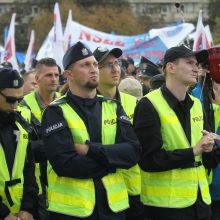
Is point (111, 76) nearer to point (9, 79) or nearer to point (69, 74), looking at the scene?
point (69, 74)

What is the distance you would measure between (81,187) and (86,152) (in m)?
0.25

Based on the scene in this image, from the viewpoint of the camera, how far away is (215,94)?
18.8 ft

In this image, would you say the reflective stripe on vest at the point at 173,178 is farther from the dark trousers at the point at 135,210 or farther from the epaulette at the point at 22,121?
the epaulette at the point at 22,121

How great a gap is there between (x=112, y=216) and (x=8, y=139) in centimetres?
102

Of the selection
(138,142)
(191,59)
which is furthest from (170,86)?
(138,142)

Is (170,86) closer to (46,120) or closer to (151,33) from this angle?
(46,120)

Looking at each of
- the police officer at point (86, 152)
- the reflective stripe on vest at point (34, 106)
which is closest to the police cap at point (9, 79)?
the police officer at point (86, 152)

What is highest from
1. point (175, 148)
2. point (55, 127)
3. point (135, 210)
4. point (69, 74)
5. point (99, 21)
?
point (69, 74)

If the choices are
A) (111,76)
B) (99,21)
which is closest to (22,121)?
(111,76)

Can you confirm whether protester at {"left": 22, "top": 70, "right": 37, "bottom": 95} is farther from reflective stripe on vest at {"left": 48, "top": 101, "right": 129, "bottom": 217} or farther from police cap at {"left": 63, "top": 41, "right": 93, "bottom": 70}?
reflective stripe on vest at {"left": 48, "top": 101, "right": 129, "bottom": 217}

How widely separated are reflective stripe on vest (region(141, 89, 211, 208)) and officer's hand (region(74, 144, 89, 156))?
705 mm

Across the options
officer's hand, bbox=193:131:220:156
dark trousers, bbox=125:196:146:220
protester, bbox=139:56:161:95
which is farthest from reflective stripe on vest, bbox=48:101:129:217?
protester, bbox=139:56:161:95

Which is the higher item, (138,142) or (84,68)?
(84,68)

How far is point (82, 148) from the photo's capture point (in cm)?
447
